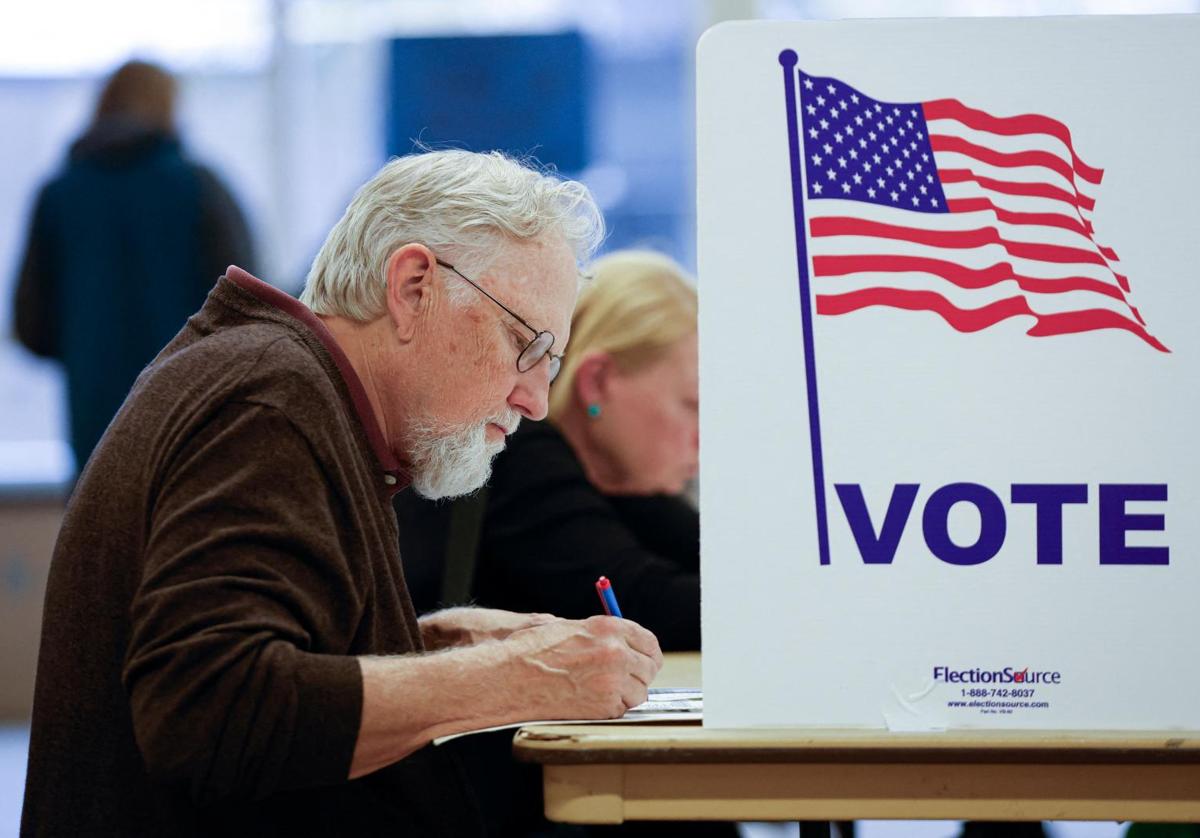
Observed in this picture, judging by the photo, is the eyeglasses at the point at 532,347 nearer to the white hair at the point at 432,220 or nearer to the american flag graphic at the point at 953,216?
the white hair at the point at 432,220

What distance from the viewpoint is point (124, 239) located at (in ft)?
13.5

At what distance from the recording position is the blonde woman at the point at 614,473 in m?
2.14

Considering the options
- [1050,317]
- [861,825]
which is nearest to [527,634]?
[1050,317]

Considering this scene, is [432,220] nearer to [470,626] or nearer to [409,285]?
[409,285]

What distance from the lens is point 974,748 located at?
1.20 m

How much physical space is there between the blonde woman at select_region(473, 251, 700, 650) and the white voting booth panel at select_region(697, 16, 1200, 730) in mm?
838

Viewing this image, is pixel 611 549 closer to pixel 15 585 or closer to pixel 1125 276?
pixel 1125 276

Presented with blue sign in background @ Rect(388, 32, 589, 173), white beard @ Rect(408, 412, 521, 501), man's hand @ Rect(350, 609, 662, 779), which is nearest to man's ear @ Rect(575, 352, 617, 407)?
white beard @ Rect(408, 412, 521, 501)

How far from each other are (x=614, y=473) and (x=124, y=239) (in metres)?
2.17

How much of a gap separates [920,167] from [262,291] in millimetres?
650

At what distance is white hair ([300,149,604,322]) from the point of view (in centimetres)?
153

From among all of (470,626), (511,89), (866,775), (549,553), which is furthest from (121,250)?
(866,775)

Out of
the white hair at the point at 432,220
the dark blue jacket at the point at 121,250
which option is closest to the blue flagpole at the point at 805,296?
the white hair at the point at 432,220

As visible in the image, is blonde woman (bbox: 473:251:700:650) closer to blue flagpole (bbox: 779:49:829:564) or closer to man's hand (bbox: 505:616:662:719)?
man's hand (bbox: 505:616:662:719)
